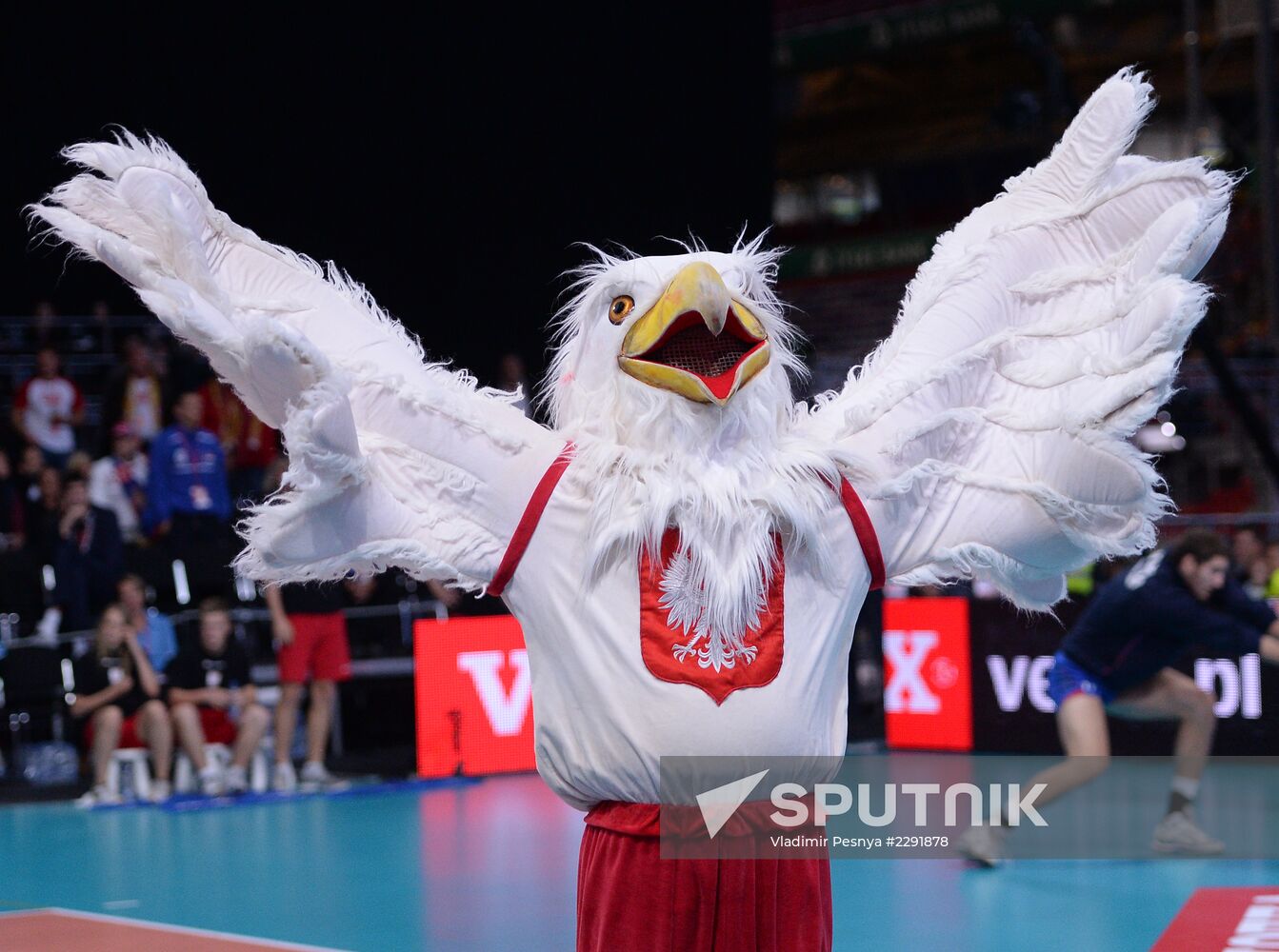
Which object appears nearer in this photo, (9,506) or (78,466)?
(78,466)

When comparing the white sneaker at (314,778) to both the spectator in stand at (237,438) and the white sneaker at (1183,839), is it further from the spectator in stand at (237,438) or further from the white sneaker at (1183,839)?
the white sneaker at (1183,839)

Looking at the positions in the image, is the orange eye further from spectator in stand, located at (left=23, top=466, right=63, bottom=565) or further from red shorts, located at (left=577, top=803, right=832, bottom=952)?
spectator in stand, located at (left=23, top=466, right=63, bottom=565)

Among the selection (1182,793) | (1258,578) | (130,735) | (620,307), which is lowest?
(1182,793)

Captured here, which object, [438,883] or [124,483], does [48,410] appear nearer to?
[124,483]

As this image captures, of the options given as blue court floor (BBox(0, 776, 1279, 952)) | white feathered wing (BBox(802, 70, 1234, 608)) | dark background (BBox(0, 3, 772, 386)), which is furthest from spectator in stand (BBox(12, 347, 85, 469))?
white feathered wing (BBox(802, 70, 1234, 608))

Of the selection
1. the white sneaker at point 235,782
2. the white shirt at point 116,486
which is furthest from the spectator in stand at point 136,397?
the white sneaker at point 235,782

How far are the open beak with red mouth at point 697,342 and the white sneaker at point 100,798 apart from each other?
250 inches

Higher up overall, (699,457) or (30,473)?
(30,473)

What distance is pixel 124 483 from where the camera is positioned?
1007 cm

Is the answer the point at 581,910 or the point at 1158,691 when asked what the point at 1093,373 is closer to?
the point at 581,910

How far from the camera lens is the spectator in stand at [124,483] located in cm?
998

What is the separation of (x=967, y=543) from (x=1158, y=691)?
12.7 feet

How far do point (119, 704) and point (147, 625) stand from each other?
0.57 m

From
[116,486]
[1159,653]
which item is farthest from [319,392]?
[116,486]
